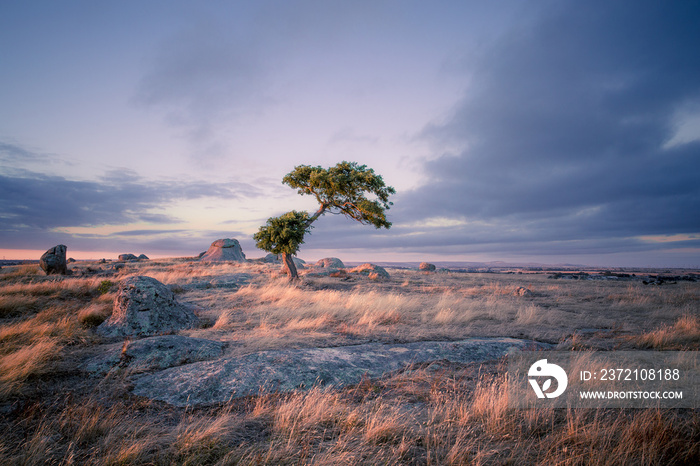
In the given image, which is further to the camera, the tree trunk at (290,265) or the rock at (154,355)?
the tree trunk at (290,265)

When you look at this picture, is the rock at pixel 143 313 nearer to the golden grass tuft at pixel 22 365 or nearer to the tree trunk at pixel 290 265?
the golden grass tuft at pixel 22 365

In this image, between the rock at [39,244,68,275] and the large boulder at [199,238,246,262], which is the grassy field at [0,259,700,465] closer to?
the rock at [39,244,68,275]

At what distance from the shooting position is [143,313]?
897 centimetres

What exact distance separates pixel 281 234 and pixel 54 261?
58.2 feet

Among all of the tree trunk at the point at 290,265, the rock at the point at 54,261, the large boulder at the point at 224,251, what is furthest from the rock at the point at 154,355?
the large boulder at the point at 224,251

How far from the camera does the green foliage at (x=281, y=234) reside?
19.5m

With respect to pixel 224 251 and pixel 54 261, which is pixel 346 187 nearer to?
pixel 54 261

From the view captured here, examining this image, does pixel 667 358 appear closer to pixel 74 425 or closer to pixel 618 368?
pixel 618 368

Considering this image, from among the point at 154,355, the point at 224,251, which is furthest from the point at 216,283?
the point at 224,251

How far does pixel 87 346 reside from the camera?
7.08 metres

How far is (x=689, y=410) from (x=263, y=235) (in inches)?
752

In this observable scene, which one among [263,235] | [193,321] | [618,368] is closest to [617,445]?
[618,368]

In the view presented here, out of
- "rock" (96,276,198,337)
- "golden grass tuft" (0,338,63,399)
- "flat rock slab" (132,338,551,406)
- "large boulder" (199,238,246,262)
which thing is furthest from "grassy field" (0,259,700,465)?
"large boulder" (199,238,246,262)

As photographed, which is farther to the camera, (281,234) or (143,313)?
(281,234)
